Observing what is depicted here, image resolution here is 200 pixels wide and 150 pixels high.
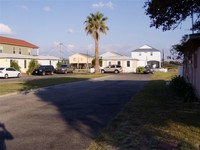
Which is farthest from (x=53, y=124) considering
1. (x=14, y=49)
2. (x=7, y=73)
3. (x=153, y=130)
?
(x=14, y=49)

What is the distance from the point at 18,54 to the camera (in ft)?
210

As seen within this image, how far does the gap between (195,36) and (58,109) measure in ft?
18.9

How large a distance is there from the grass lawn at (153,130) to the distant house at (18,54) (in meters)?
43.4

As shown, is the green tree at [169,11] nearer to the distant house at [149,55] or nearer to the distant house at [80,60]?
the distant house at [149,55]

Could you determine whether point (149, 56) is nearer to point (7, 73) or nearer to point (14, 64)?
point (14, 64)

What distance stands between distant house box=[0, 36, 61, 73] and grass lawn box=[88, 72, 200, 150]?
43406 mm

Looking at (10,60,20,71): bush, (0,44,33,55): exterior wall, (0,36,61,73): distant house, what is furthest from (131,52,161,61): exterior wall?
(10,60,20,71): bush

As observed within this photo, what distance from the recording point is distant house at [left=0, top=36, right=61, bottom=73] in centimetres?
5347

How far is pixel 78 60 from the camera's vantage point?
327ft

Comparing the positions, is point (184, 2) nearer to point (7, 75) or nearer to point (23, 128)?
point (23, 128)

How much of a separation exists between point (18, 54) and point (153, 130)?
5779 centimetres

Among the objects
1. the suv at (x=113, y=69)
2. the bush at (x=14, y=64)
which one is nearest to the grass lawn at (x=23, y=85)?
the bush at (x=14, y=64)

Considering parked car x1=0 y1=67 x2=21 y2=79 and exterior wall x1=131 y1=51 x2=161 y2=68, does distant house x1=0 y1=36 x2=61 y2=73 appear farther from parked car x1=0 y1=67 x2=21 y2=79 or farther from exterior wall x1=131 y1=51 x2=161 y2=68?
exterior wall x1=131 y1=51 x2=161 y2=68

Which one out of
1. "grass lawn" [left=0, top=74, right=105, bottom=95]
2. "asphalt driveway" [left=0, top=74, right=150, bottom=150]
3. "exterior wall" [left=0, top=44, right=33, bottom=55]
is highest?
Answer: "exterior wall" [left=0, top=44, right=33, bottom=55]
